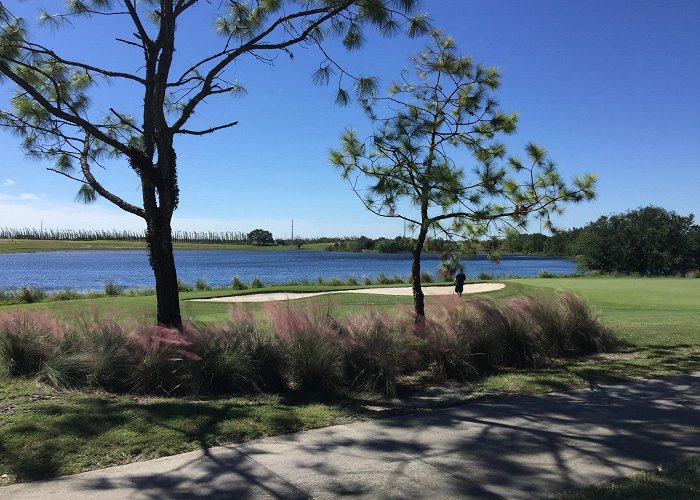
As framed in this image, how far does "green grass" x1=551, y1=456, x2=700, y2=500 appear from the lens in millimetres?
4023

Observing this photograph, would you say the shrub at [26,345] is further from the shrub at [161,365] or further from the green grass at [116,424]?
the shrub at [161,365]

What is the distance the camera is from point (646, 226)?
66812 mm

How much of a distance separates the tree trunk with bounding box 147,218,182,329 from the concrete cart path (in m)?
3.79

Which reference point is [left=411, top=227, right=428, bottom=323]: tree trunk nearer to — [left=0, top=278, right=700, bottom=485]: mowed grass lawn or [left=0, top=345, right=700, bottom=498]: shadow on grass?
[left=0, top=278, right=700, bottom=485]: mowed grass lawn

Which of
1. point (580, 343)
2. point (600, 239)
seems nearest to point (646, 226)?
point (600, 239)

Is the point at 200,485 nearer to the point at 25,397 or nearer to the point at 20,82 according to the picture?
the point at 25,397

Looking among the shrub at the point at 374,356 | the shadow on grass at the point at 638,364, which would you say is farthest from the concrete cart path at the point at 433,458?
the shadow on grass at the point at 638,364

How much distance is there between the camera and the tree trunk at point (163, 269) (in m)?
8.25

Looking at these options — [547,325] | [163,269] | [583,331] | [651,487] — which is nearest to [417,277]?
[547,325]

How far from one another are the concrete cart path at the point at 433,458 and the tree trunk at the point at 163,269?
3.79m

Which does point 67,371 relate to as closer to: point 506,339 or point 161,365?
point 161,365

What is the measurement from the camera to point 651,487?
13.8 ft

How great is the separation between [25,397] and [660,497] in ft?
20.0

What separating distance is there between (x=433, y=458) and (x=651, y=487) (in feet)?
5.35
